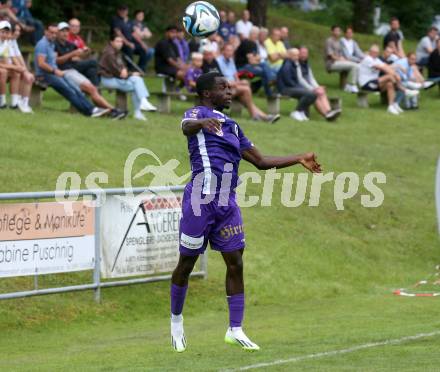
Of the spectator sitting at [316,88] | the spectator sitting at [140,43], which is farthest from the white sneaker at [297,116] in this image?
the spectator sitting at [140,43]

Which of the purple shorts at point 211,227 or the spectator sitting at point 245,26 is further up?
the purple shorts at point 211,227

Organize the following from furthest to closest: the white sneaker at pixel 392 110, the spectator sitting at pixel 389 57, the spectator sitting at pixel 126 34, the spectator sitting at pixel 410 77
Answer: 1. the spectator sitting at pixel 389 57
2. the spectator sitting at pixel 410 77
3. the white sneaker at pixel 392 110
4. the spectator sitting at pixel 126 34

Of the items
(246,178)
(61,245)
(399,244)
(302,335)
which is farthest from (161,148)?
(302,335)

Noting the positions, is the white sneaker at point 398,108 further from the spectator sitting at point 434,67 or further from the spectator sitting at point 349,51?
the spectator sitting at point 434,67

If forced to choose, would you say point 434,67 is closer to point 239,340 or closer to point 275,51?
point 275,51

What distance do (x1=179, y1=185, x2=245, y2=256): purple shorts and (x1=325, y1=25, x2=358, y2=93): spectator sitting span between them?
24063mm

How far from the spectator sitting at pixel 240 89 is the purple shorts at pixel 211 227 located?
1545 centimetres

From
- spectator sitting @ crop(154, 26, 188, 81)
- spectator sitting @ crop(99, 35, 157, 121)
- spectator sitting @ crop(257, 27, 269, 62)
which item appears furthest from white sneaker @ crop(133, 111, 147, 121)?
spectator sitting @ crop(257, 27, 269, 62)

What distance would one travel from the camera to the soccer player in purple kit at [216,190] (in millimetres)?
9805

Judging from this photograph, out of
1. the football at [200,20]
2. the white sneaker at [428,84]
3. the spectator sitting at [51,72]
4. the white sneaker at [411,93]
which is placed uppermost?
the football at [200,20]

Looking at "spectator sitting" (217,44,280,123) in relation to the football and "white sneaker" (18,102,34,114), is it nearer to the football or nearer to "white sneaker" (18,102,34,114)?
"white sneaker" (18,102,34,114)

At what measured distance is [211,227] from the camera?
993cm

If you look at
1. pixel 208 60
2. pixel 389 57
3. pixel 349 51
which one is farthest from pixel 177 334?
pixel 349 51

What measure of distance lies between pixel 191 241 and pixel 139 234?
4.94 meters
